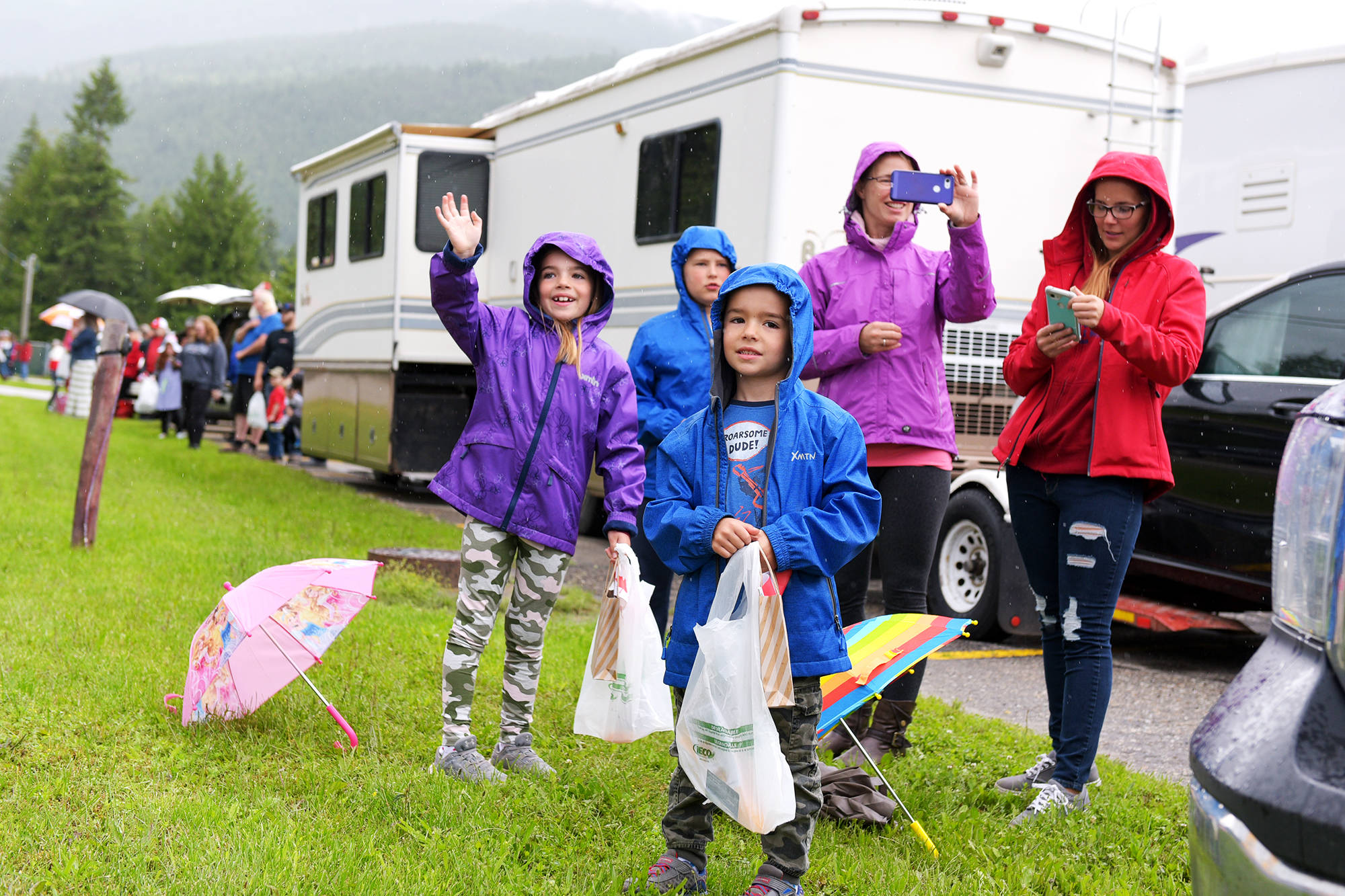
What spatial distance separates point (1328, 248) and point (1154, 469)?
6.69 metres

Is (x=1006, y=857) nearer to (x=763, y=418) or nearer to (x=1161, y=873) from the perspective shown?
(x=1161, y=873)

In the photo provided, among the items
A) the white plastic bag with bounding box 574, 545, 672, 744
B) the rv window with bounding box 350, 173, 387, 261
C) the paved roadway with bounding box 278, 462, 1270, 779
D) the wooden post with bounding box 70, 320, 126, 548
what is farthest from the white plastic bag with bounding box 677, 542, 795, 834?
the rv window with bounding box 350, 173, 387, 261

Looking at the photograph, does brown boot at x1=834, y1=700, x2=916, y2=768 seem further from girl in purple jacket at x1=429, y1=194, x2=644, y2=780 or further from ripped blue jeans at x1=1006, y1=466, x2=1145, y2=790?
girl in purple jacket at x1=429, y1=194, x2=644, y2=780

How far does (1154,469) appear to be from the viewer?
3.52m

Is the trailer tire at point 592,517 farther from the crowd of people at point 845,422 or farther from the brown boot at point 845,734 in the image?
the brown boot at point 845,734

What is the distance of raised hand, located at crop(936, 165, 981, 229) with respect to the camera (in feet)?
12.2

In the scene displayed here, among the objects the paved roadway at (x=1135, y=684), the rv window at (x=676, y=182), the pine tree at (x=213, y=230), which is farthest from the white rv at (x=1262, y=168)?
the pine tree at (x=213, y=230)

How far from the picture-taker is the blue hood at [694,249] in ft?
14.5

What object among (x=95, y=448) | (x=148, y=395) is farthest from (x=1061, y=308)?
(x=148, y=395)

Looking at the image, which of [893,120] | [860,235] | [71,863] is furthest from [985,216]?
[71,863]

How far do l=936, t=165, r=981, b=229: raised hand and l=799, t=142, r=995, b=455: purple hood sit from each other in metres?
0.09

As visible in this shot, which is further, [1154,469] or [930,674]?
[930,674]

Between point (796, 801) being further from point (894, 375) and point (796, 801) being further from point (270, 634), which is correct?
point (270, 634)

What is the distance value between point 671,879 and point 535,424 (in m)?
1.47
